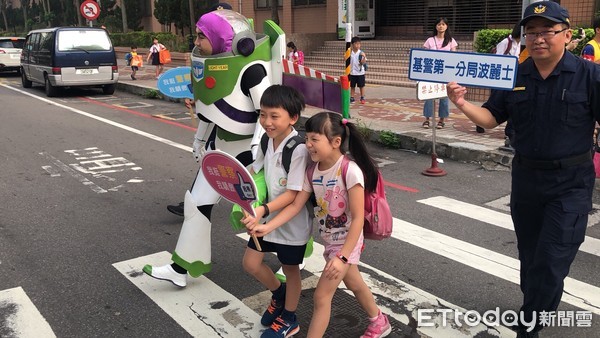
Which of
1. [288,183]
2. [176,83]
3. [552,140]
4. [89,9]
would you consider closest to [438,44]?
[176,83]

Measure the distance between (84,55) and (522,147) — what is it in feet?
46.6

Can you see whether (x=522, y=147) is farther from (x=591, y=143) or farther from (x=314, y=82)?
(x=314, y=82)

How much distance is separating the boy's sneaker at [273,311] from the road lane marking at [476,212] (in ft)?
8.67

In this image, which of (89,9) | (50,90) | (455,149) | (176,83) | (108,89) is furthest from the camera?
(89,9)

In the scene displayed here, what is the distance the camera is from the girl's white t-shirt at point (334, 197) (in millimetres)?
2789

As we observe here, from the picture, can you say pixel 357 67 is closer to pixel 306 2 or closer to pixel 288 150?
pixel 288 150

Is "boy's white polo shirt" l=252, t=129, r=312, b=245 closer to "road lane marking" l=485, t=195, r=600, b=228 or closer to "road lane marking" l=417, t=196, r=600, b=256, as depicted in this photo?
"road lane marking" l=417, t=196, r=600, b=256

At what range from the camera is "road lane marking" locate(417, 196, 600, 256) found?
5081 mm

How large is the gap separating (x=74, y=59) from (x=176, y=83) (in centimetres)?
1157

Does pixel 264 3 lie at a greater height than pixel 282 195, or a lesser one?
greater

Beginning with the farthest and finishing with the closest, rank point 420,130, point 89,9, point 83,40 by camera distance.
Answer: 1. point 89,9
2. point 83,40
3. point 420,130

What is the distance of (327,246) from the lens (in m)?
2.95

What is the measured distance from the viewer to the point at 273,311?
336cm

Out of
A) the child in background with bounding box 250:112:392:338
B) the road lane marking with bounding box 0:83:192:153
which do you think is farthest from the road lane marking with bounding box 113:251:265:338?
the road lane marking with bounding box 0:83:192:153
